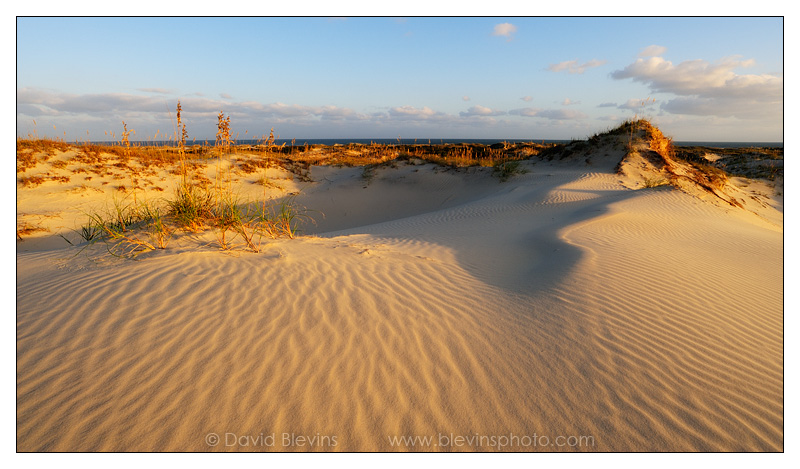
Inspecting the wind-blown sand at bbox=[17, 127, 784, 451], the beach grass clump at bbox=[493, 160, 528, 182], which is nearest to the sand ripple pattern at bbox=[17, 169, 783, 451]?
the wind-blown sand at bbox=[17, 127, 784, 451]

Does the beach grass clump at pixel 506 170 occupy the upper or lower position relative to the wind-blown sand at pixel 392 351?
upper

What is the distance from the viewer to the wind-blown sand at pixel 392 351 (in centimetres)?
197

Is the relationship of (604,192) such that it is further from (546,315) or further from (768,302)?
(546,315)

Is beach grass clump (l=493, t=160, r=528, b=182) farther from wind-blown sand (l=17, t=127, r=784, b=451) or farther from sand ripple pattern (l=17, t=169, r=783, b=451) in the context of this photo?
sand ripple pattern (l=17, t=169, r=783, b=451)

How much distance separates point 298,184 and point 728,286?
614 inches

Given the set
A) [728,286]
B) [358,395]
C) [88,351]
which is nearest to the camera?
[358,395]

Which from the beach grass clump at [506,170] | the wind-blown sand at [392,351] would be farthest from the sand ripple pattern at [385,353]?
the beach grass clump at [506,170]

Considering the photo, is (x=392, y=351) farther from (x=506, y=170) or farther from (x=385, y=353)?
(x=506, y=170)

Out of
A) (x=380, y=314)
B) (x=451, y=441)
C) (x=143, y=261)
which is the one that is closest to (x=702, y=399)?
(x=451, y=441)

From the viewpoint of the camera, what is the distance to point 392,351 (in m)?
2.66

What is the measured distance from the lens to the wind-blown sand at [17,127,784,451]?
6.47ft

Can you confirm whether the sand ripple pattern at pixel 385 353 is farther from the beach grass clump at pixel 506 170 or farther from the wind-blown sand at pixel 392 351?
the beach grass clump at pixel 506 170

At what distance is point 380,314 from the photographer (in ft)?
10.5

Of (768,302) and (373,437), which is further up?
(768,302)
